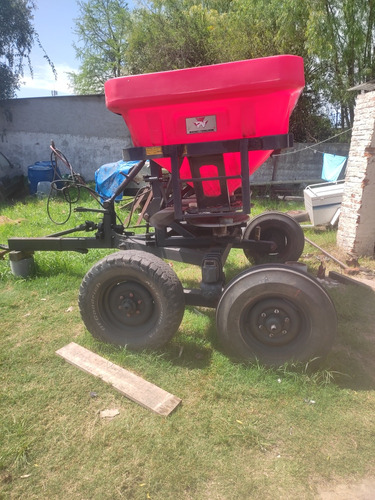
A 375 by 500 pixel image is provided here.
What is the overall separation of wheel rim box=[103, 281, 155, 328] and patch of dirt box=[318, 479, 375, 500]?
1655 mm

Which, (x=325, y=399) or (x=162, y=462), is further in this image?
(x=325, y=399)

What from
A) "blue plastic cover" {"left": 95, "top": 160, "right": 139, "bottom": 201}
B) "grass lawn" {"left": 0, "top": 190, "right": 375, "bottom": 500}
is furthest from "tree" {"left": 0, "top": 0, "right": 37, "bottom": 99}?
"grass lawn" {"left": 0, "top": 190, "right": 375, "bottom": 500}

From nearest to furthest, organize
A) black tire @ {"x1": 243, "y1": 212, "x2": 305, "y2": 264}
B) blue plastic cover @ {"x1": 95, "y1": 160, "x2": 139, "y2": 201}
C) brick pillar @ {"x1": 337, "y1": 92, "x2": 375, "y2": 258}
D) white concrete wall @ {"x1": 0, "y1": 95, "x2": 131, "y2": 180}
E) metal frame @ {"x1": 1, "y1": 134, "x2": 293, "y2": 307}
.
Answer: metal frame @ {"x1": 1, "y1": 134, "x2": 293, "y2": 307}, black tire @ {"x1": 243, "y1": 212, "x2": 305, "y2": 264}, brick pillar @ {"x1": 337, "y1": 92, "x2": 375, "y2": 258}, blue plastic cover @ {"x1": 95, "y1": 160, "x2": 139, "y2": 201}, white concrete wall @ {"x1": 0, "y1": 95, "x2": 131, "y2": 180}

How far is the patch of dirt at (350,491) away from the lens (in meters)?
1.82

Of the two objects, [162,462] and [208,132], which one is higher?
[208,132]

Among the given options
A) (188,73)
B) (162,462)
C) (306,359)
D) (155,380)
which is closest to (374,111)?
(188,73)

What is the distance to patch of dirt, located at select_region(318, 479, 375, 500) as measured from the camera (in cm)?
182

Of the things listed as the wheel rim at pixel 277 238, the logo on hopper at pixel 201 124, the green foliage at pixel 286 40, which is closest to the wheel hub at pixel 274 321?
the logo on hopper at pixel 201 124

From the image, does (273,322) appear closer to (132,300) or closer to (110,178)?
(132,300)

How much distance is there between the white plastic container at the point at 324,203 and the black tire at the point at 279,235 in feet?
7.74

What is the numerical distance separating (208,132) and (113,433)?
84.5 inches

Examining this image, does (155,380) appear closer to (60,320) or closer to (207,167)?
(60,320)

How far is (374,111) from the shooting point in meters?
4.80

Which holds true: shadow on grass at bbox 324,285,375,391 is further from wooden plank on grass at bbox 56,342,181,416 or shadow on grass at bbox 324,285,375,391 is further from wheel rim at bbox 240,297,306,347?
wooden plank on grass at bbox 56,342,181,416
